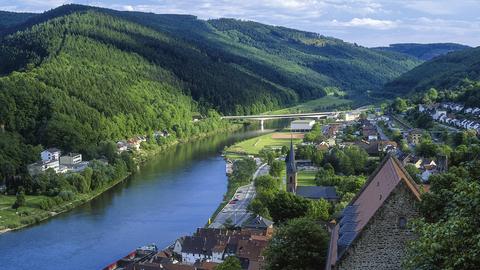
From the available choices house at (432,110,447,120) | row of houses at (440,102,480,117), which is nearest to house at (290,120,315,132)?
row of houses at (440,102,480,117)

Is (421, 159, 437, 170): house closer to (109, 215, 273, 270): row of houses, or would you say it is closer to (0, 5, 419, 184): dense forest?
(109, 215, 273, 270): row of houses

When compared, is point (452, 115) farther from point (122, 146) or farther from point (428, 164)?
point (122, 146)

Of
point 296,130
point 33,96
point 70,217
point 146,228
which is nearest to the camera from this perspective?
point 146,228

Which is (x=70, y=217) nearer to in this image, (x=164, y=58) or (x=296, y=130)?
(x=296, y=130)

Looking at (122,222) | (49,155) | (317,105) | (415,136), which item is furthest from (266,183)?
(317,105)

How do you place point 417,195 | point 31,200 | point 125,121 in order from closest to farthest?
point 417,195, point 31,200, point 125,121

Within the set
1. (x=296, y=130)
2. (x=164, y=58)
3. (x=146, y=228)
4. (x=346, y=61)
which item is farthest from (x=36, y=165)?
(x=346, y=61)
